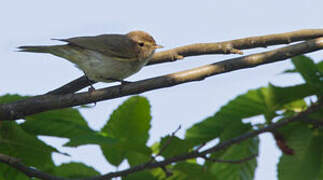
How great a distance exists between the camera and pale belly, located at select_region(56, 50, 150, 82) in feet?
14.4

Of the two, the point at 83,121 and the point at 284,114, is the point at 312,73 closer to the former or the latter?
the point at 284,114

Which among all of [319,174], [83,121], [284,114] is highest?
[83,121]

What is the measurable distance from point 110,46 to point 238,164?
246 cm

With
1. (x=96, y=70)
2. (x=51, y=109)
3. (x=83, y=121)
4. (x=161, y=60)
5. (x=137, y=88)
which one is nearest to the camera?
(x=83, y=121)

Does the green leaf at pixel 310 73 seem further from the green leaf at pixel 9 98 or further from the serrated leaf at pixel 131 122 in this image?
the green leaf at pixel 9 98

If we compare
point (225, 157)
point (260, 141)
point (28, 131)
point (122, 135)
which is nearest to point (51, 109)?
point (28, 131)

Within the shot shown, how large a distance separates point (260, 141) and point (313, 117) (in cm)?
40

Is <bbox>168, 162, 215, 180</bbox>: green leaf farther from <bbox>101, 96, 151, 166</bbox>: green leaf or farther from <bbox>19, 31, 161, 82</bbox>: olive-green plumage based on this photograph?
<bbox>19, 31, 161, 82</bbox>: olive-green plumage

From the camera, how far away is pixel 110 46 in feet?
15.7

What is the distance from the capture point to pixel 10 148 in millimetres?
2490

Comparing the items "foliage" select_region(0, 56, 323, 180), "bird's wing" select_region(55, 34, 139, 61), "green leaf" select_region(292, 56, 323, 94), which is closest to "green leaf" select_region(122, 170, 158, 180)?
"foliage" select_region(0, 56, 323, 180)

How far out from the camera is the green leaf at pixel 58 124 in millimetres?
2236

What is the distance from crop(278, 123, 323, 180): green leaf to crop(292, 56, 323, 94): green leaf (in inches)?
12.8

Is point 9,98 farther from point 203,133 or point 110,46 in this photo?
point 110,46
